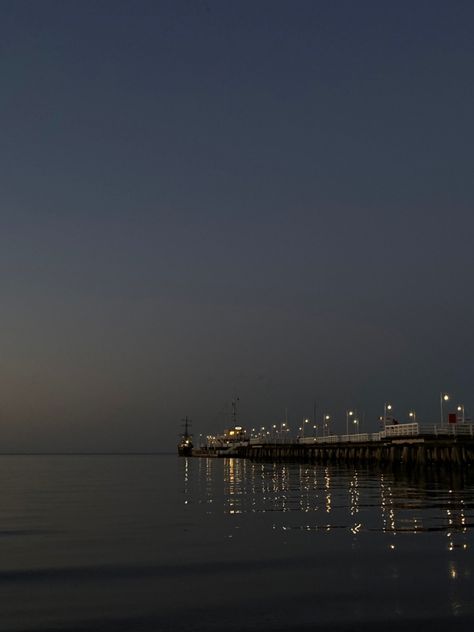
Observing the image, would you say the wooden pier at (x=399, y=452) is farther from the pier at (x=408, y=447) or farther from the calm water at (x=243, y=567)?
the calm water at (x=243, y=567)

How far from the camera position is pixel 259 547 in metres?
20.2

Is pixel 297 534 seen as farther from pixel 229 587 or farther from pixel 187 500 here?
pixel 187 500

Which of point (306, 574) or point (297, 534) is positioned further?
point (297, 534)

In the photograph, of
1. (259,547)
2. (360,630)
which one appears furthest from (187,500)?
(360,630)

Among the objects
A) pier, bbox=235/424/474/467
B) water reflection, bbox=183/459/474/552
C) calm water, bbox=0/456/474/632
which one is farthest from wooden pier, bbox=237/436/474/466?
calm water, bbox=0/456/474/632

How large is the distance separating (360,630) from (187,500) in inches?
1064

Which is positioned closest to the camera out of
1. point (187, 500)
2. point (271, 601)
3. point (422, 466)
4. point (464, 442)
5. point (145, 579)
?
point (271, 601)

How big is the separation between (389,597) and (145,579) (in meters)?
5.44

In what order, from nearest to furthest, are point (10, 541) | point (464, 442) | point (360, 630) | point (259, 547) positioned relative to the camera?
point (360, 630) → point (259, 547) → point (10, 541) → point (464, 442)

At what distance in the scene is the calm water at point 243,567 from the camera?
12672 millimetres

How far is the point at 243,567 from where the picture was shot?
56.7ft

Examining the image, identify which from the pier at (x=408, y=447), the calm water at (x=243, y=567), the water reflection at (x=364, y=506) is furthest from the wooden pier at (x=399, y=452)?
the calm water at (x=243, y=567)

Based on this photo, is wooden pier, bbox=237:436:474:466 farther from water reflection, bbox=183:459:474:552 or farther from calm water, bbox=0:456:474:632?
calm water, bbox=0:456:474:632

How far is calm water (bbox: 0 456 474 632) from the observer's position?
1267 cm
